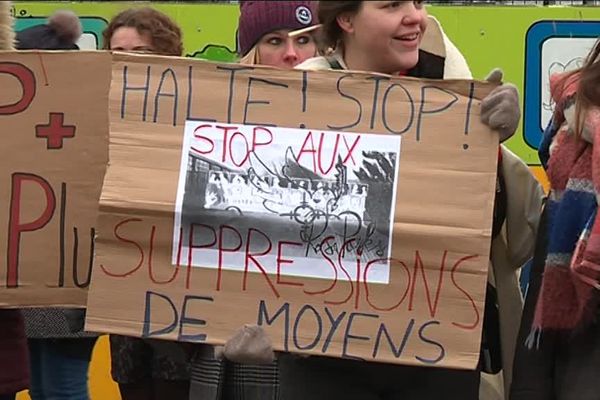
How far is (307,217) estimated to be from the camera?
256cm

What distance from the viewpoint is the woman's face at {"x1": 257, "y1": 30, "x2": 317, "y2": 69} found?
3.26 metres

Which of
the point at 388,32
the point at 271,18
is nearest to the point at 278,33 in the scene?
the point at 271,18

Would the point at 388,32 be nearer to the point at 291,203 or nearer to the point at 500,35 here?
the point at 291,203

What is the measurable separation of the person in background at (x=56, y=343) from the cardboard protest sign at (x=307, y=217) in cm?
108

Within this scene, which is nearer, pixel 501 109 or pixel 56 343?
pixel 501 109

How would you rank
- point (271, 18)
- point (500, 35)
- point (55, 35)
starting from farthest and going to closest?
point (500, 35) → point (55, 35) → point (271, 18)

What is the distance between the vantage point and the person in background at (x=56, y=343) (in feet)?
11.9

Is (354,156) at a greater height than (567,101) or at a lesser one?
lesser

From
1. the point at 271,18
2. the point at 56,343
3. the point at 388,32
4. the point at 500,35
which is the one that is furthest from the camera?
the point at 500,35

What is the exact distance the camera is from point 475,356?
2.49m

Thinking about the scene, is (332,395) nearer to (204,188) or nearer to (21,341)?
(204,188)

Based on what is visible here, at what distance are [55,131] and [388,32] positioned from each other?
88 centimetres

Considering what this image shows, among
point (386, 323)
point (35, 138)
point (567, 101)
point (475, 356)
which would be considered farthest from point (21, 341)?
point (567, 101)

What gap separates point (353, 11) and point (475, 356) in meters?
0.84
